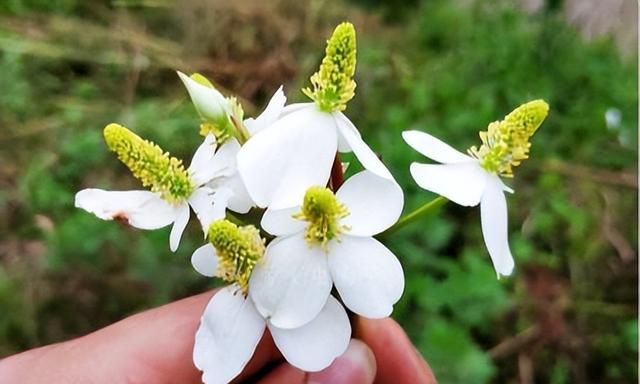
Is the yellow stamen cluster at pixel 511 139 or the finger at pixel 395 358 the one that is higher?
the yellow stamen cluster at pixel 511 139

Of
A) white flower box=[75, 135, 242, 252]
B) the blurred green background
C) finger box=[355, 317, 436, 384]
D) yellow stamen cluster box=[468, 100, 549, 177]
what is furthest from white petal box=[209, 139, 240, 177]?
the blurred green background

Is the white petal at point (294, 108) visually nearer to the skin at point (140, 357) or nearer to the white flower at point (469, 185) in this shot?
the white flower at point (469, 185)

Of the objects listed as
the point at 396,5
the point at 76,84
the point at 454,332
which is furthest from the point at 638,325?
the point at 76,84

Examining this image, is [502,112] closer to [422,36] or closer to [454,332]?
[422,36]

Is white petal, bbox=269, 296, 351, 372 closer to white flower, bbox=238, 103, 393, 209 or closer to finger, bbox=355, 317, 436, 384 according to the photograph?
white flower, bbox=238, 103, 393, 209

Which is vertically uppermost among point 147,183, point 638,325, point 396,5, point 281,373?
point 147,183

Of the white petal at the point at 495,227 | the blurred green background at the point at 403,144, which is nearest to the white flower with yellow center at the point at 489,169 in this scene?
the white petal at the point at 495,227
